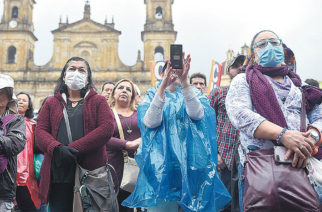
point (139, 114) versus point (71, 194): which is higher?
point (139, 114)

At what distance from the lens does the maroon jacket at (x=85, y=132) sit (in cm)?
301

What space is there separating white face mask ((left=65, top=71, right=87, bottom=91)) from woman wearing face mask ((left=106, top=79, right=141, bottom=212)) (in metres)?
0.76

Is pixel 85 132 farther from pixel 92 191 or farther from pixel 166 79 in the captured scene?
pixel 166 79

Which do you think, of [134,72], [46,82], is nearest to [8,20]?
[46,82]

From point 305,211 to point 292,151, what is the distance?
355mm

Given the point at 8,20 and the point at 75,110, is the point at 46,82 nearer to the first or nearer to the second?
the point at 8,20

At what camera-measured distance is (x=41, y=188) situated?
10.0 ft

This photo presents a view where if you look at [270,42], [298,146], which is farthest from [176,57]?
[298,146]

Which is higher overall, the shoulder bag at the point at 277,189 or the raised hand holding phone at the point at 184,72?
the raised hand holding phone at the point at 184,72

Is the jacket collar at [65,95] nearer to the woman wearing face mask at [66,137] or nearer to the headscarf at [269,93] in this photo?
the woman wearing face mask at [66,137]

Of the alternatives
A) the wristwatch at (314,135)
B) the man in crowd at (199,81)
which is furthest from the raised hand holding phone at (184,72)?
the man in crowd at (199,81)

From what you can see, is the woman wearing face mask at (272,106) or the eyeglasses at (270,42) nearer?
the woman wearing face mask at (272,106)

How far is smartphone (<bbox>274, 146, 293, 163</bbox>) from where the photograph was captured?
208 cm

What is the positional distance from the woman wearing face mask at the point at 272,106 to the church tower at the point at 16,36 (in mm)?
30700
